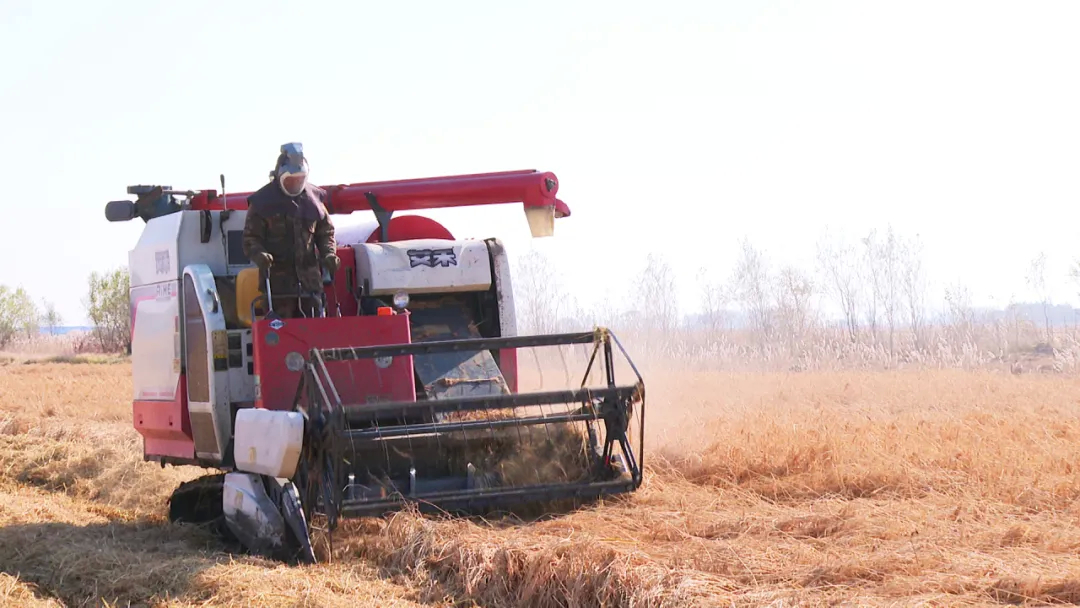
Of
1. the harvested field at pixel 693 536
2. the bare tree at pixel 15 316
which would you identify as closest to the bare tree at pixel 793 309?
the harvested field at pixel 693 536

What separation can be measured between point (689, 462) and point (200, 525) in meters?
3.57

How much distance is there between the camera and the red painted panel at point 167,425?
7990 mm

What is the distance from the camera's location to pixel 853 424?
10812 millimetres

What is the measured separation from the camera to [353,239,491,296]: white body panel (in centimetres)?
849

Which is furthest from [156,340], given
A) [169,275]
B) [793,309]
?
[793,309]

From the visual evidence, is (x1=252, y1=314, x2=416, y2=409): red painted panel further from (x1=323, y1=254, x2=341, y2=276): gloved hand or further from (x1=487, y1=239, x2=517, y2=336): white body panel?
(x1=487, y1=239, x2=517, y2=336): white body panel

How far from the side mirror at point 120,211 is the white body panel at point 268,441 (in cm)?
279

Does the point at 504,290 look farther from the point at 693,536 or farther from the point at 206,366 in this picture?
the point at 693,536

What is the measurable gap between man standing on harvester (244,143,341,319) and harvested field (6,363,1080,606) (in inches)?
68.3

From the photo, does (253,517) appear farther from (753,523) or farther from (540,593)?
(753,523)

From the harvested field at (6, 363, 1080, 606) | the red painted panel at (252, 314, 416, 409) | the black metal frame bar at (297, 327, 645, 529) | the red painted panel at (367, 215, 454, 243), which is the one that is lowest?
the harvested field at (6, 363, 1080, 606)

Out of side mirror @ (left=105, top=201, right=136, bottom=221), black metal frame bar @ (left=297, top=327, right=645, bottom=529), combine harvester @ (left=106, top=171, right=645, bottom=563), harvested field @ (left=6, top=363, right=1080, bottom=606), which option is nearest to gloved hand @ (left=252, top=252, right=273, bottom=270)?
combine harvester @ (left=106, top=171, right=645, bottom=563)

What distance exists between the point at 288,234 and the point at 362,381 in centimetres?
115

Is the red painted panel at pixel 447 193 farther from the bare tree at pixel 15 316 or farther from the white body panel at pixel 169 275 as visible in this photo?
the bare tree at pixel 15 316
